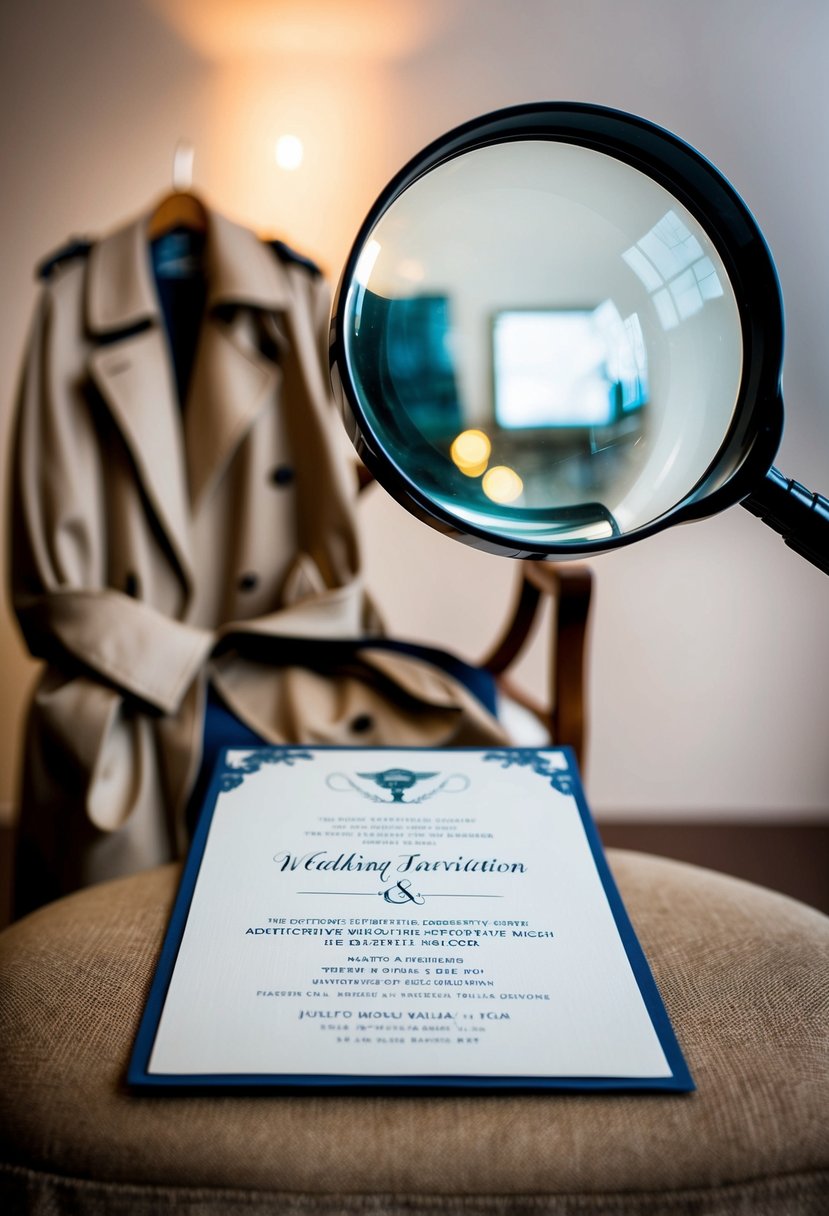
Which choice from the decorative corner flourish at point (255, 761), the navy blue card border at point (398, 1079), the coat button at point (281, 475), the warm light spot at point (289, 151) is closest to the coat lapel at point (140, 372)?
the coat button at point (281, 475)

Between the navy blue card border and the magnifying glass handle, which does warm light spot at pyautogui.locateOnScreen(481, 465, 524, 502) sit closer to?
the magnifying glass handle

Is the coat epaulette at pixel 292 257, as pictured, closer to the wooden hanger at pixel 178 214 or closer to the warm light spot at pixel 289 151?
the wooden hanger at pixel 178 214

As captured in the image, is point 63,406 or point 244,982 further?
point 63,406

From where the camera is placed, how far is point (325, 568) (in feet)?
4.06

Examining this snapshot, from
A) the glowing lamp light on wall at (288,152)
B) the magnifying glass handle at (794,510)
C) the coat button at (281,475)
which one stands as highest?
the glowing lamp light on wall at (288,152)

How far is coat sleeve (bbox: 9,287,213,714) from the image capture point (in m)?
1.03

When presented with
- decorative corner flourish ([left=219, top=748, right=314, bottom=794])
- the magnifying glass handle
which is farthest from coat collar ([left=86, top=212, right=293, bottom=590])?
the magnifying glass handle

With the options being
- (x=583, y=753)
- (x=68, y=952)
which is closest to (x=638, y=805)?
(x=583, y=753)

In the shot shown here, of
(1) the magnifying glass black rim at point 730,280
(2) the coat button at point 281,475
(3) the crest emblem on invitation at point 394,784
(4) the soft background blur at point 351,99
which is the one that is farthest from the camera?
(4) the soft background blur at point 351,99

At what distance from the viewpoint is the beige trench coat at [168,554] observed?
103 cm

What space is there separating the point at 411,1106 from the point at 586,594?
0.73m

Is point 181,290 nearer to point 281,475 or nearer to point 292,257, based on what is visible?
point 292,257

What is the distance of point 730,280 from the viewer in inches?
16.8

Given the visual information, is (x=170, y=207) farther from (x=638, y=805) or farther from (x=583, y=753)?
(x=638, y=805)
